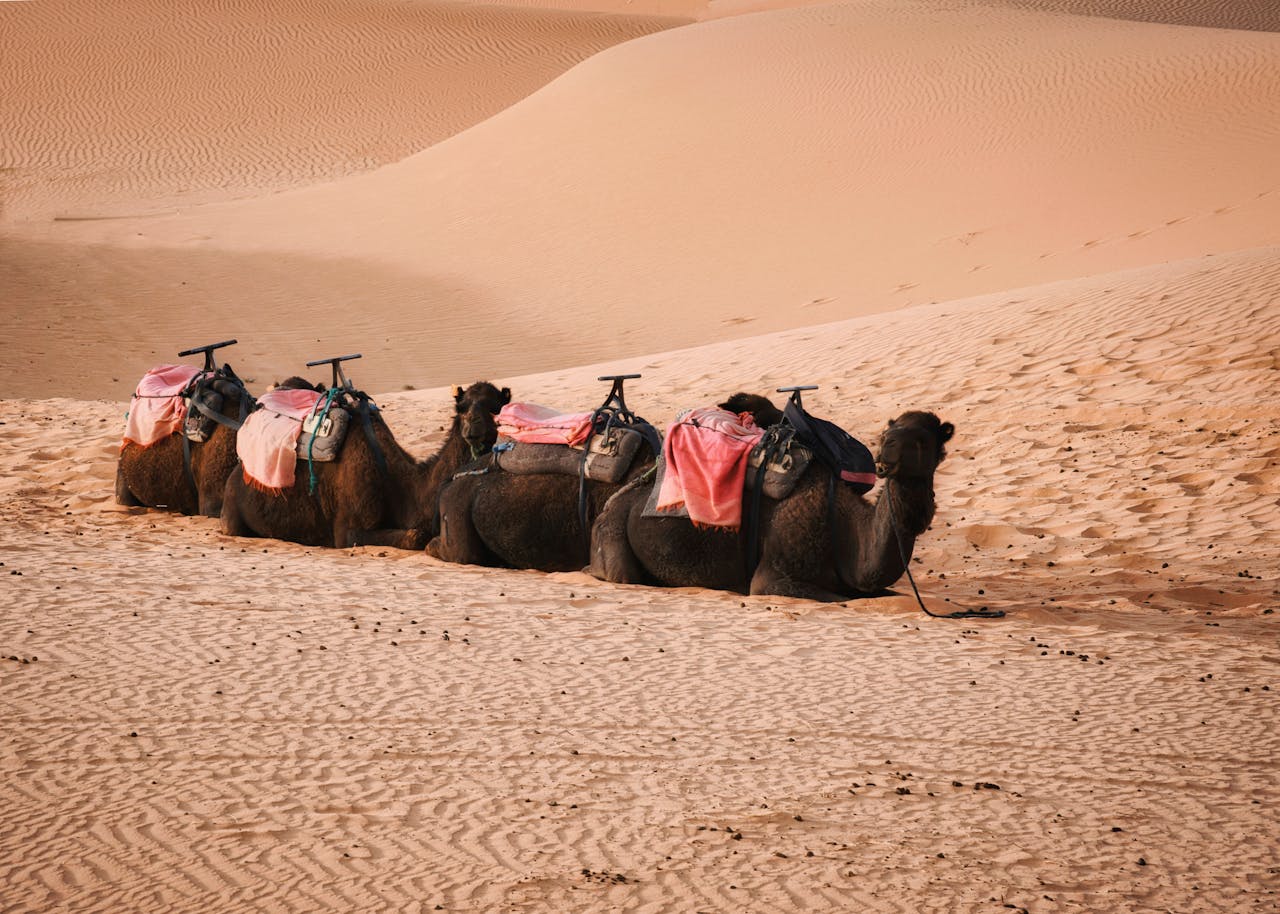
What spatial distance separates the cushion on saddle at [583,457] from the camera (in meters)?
7.95

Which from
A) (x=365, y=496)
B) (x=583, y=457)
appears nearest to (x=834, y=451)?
(x=583, y=457)

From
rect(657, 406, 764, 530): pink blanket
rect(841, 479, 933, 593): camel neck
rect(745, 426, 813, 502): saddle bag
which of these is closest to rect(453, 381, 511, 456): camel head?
rect(657, 406, 764, 530): pink blanket

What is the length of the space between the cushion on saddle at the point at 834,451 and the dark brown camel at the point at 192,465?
3964 millimetres

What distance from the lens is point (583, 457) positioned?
8.05 meters

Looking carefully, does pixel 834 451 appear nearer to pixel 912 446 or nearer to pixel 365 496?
pixel 912 446

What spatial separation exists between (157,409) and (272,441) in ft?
5.01

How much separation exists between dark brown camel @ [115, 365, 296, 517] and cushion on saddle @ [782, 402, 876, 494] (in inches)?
156

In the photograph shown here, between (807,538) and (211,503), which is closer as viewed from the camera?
(807,538)

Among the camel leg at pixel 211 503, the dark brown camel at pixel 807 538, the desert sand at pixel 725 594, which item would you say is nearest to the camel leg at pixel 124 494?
the desert sand at pixel 725 594

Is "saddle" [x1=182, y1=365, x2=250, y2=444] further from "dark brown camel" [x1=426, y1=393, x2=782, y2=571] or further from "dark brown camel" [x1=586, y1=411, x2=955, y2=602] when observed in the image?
"dark brown camel" [x1=586, y1=411, x2=955, y2=602]

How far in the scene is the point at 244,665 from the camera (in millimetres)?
5926

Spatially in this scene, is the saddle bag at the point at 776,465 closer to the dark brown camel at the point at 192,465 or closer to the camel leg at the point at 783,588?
the camel leg at the point at 783,588

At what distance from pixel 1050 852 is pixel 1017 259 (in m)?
20.8

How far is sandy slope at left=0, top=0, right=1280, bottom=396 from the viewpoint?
22.6 m
